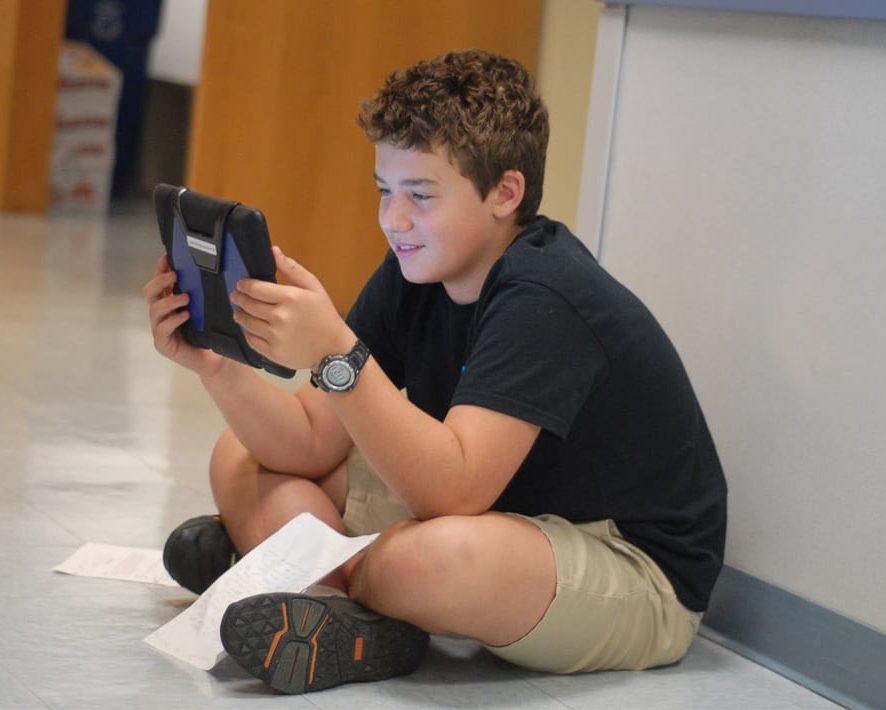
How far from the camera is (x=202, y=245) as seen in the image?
4.73 ft

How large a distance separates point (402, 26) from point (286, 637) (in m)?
2.64

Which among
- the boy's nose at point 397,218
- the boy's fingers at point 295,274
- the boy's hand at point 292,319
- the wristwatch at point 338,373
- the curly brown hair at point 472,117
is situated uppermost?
the curly brown hair at point 472,117

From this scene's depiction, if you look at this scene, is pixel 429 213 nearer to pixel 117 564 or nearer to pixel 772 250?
pixel 772 250

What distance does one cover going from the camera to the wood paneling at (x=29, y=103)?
5.37m

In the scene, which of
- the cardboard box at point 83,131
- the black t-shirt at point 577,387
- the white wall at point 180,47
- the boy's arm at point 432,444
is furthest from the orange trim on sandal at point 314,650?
the white wall at point 180,47

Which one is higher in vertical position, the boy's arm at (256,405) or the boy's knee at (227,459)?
the boy's arm at (256,405)

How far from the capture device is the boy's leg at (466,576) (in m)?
1.41

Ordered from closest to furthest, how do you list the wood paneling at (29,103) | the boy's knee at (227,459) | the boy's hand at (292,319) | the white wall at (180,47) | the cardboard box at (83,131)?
the boy's hand at (292,319) → the boy's knee at (227,459) → the wood paneling at (29,103) → the cardboard box at (83,131) → the white wall at (180,47)

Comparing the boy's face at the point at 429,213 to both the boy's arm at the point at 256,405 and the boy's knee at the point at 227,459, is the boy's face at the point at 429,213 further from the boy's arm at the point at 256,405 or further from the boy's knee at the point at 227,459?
the boy's knee at the point at 227,459

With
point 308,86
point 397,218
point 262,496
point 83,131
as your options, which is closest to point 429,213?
point 397,218

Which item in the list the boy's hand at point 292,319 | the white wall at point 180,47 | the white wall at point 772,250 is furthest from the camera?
the white wall at point 180,47

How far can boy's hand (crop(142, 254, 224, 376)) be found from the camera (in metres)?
1.53

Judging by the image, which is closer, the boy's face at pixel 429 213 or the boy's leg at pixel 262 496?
the boy's face at pixel 429 213

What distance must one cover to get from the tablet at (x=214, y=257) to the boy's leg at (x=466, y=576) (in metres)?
0.22
